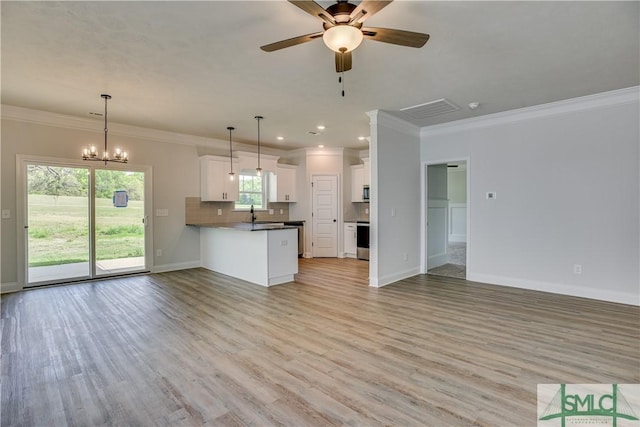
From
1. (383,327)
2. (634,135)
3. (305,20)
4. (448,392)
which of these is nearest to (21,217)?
(305,20)

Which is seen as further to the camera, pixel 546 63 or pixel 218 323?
pixel 218 323

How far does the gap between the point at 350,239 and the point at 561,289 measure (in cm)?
434

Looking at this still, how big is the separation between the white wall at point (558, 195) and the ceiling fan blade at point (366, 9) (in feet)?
12.6

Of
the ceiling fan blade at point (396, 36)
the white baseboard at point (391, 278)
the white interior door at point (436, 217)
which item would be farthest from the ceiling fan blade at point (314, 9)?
the white interior door at point (436, 217)

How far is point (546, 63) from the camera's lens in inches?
127

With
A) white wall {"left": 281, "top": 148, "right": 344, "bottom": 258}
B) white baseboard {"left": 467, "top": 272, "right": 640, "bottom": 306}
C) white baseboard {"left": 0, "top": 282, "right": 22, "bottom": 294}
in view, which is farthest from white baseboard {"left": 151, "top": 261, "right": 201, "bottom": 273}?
white baseboard {"left": 467, "top": 272, "right": 640, "bottom": 306}

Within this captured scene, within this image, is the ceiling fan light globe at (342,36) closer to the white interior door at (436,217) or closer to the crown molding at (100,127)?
the white interior door at (436,217)

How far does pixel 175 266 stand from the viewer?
6320 mm

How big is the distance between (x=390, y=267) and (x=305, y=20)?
12.6 ft

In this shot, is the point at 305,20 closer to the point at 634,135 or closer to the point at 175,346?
the point at 175,346

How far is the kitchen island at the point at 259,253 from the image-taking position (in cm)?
497

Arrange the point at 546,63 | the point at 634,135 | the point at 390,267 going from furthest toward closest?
the point at 390,267, the point at 634,135, the point at 546,63

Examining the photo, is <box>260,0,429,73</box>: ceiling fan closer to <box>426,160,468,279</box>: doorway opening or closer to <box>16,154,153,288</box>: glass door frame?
<box>426,160,468,279</box>: doorway opening

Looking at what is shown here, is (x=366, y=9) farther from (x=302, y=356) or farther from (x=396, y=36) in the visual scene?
(x=302, y=356)
